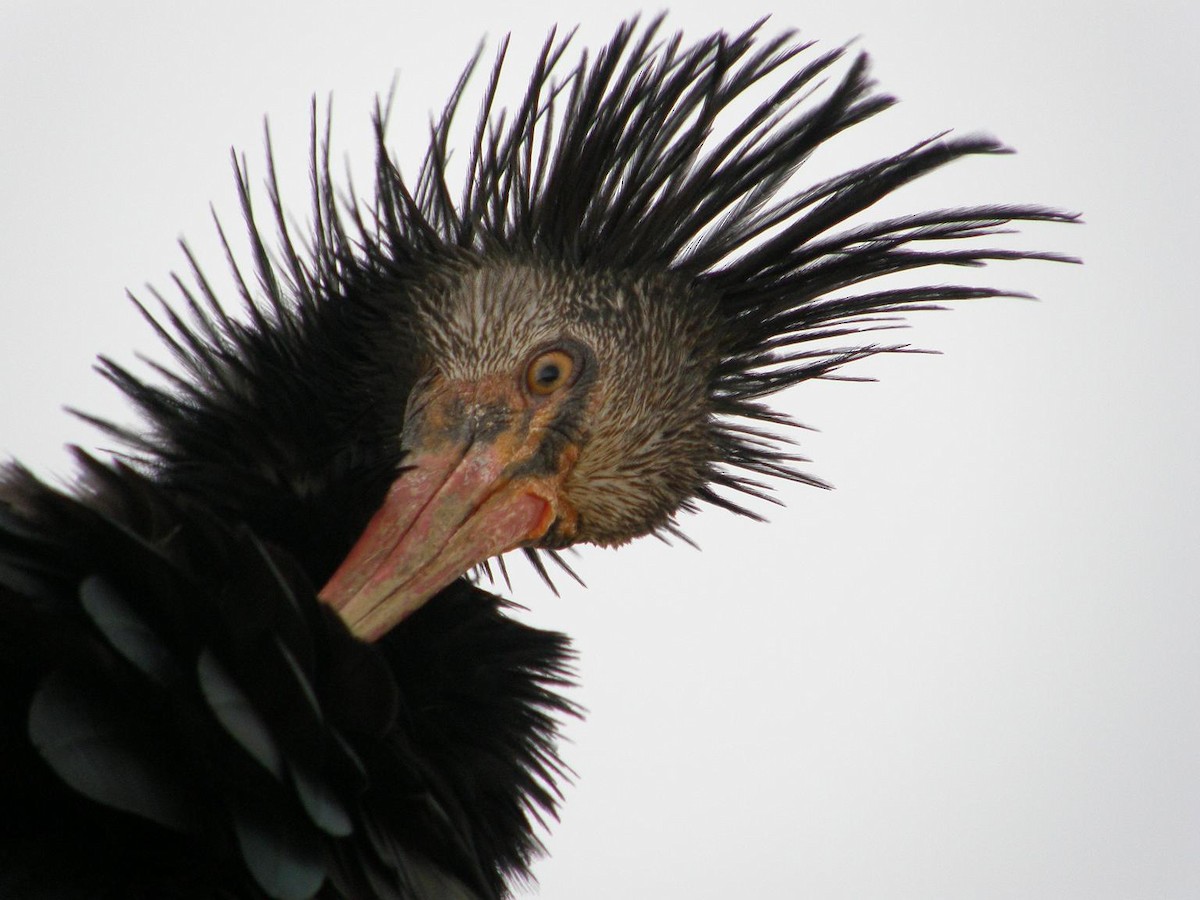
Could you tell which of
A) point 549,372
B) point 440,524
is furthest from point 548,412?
point 440,524

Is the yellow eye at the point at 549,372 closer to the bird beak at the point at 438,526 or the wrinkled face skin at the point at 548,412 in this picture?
the wrinkled face skin at the point at 548,412

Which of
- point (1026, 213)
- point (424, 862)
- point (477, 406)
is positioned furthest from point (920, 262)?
point (424, 862)

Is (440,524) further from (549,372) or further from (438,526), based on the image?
(549,372)

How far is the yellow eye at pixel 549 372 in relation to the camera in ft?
14.2

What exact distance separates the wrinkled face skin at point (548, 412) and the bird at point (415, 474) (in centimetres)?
1

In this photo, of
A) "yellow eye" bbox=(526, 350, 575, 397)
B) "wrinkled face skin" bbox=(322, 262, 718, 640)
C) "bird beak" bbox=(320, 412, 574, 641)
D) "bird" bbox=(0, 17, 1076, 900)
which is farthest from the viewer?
"yellow eye" bbox=(526, 350, 575, 397)

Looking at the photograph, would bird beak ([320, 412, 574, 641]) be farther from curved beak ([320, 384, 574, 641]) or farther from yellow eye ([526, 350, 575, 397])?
yellow eye ([526, 350, 575, 397])

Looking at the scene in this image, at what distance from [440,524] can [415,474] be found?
0.21 metres

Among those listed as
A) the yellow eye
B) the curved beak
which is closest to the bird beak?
the curved beak

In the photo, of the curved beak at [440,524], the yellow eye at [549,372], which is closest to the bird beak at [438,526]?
the curved beak at [440,524]

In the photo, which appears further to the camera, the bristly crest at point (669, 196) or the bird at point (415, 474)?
the bristly crest at point (669, 196)

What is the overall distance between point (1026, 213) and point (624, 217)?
4.36 ft

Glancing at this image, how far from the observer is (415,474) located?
12.8ft

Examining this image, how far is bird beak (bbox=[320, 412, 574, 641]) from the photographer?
349 centimetres
